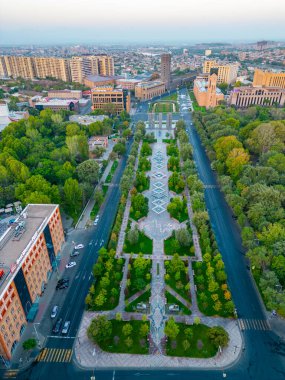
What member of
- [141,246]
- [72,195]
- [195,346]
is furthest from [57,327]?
[72,195]

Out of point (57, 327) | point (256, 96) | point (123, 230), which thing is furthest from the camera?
point (256, 96)

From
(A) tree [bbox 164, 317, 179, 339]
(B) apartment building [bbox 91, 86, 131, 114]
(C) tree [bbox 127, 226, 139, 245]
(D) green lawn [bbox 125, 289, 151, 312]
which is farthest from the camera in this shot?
(B) apartment building [bbox 91, 86, 131, 114]

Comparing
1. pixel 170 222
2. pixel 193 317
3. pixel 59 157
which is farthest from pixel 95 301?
pixel 59 157

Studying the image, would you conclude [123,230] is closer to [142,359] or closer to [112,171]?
[142,359]

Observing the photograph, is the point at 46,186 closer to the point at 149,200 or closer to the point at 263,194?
the point at 149,200

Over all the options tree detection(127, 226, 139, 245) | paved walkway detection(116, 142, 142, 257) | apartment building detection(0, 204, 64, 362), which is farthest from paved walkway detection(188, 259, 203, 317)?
apartment building detection(0, 204, 64, 362)


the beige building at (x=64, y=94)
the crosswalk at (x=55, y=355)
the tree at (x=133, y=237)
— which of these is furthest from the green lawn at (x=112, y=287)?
the beige building at (x=64, y=94)

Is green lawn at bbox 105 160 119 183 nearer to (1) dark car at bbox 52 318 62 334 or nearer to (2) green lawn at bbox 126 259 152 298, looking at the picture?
(2) green lawn at bbox 126 259 152 298
